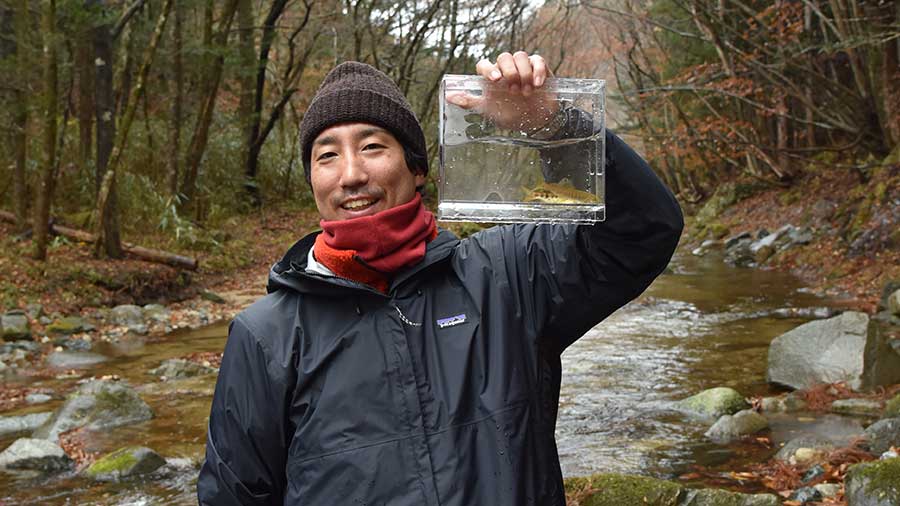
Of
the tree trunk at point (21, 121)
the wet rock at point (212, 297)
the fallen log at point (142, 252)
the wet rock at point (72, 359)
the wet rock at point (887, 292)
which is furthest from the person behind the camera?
the fallen log at point (142, 252)

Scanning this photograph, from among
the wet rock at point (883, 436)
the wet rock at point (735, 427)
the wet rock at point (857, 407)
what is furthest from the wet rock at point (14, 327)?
the wet rock at point (883, 436)

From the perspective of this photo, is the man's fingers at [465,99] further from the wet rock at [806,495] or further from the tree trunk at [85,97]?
the tree trunk at [85,97]

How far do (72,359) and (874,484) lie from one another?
26.3ft

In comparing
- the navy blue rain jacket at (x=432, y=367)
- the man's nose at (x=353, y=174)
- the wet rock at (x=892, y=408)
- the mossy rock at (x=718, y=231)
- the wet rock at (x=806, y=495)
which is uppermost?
the man's nose at (x=353, y=174)

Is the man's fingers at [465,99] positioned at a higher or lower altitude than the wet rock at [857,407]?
higher

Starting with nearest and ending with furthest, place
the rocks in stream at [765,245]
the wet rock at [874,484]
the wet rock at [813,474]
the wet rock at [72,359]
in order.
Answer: the wet rock at [874,484], the wet rock at [813,474], the wet rock at [72,359], the rocks in stream at [765,245]

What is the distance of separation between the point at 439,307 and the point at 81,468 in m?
5.03

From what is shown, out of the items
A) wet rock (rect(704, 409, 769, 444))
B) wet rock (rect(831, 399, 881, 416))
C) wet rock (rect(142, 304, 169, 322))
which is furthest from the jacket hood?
wet rock (rect(142, 304, 169, 322))

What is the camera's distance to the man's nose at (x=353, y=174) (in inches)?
81.5

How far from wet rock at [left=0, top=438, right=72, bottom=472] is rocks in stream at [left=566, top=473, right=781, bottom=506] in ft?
12.1

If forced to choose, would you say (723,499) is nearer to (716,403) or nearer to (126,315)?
(716,403)

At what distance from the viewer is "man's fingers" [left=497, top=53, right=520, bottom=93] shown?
1.87 m

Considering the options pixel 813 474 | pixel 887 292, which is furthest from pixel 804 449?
pixel 887 292

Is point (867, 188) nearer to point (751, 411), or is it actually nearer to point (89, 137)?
point (751, 411)
